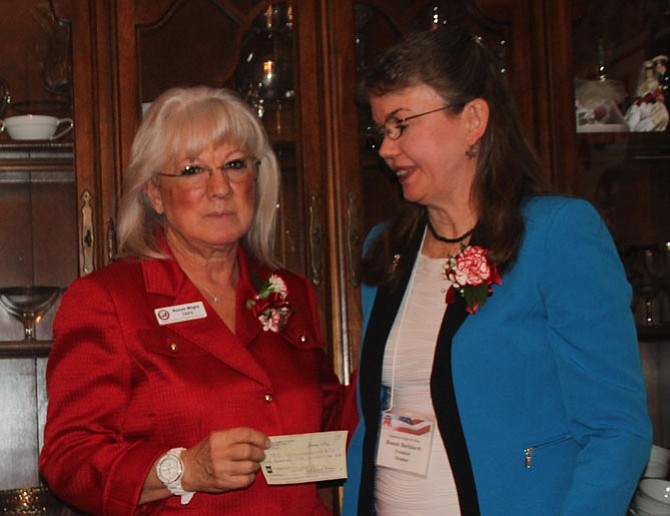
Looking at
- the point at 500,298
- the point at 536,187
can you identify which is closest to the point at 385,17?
the point at 536,187

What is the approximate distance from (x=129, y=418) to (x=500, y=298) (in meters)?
0.80

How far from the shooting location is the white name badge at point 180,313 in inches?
79.0

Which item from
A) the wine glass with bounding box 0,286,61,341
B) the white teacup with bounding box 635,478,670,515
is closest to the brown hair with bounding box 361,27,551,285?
the white teacup with bounding box 635,478,670,515

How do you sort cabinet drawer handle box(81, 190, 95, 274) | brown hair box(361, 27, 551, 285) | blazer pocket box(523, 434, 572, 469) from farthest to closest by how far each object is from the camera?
1. cabinet drawer handle box(81, 190, 95, 274)
2. brown hair box(361, 27, 551, 285)
3. blazer pocket box(523, 434, 572, 469)

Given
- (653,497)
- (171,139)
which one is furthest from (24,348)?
(653,497)

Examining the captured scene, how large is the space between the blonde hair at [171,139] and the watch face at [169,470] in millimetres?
507

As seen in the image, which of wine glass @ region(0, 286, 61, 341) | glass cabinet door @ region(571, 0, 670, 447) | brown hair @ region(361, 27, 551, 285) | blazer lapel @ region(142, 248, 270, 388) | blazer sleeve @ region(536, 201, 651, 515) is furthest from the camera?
glass cabinet door @ region(571, 0, 670, 447)

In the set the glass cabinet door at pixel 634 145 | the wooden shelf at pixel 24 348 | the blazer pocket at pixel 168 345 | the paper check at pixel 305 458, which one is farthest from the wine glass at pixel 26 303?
the glass cabinet door at pixel 634 145

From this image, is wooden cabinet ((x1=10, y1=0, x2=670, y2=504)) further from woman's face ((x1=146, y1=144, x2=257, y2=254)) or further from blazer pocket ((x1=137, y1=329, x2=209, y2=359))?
blazer pocket ((x1=137, y1=329, x2=209, y2=359))

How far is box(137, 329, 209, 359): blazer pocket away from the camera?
1.94 metres

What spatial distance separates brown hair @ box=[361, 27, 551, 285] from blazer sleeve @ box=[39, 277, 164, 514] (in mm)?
772

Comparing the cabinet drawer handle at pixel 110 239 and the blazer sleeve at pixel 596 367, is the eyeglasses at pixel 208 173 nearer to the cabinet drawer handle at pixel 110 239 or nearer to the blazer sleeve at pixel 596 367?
the cabinet drawer handle at pixel 110 239

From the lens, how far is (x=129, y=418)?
1.90m

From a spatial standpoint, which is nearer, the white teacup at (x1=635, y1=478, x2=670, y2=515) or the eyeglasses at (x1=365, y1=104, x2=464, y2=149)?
Answer: the eyeglasses at (x1=365, y1=104, x2=464, y2=149)
